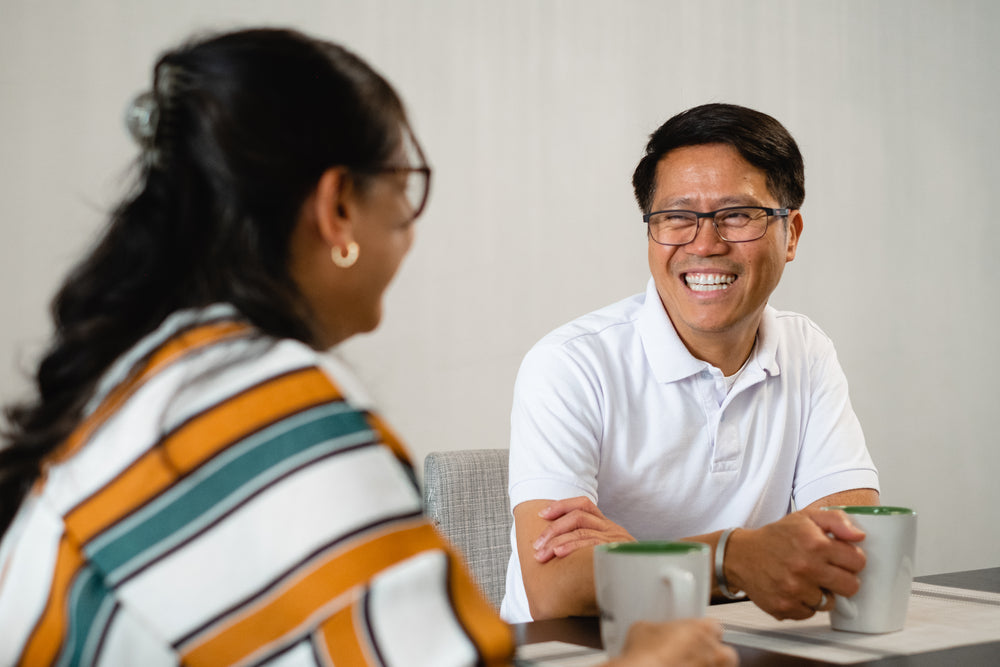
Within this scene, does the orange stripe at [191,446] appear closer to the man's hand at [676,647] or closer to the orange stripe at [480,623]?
the orange stripe at [480,623]

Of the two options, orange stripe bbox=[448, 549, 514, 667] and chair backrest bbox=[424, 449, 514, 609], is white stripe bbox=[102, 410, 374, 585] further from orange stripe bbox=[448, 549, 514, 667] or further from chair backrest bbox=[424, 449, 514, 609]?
chair backrest bbox=[424, 449, 514, 609]

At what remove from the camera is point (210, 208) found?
708mm

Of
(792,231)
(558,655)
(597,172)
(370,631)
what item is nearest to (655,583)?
(558,655)

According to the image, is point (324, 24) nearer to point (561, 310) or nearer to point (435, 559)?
Result: point (561, 310)

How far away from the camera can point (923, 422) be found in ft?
12.7

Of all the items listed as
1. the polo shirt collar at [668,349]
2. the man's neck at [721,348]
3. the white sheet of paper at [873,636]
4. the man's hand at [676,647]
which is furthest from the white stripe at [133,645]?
the man's neck at [721,348]

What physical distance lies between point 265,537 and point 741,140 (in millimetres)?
1231

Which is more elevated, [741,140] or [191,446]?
[741,140]

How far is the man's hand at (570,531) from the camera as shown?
4.06ft

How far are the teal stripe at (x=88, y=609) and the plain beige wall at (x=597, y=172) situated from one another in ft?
5.09

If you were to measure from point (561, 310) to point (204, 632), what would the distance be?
2.51m

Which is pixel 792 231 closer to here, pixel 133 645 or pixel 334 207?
pixel 334 207

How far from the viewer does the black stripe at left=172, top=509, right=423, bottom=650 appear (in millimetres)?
548

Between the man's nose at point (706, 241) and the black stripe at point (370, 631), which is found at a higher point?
the man's nose at point (706, 241)
